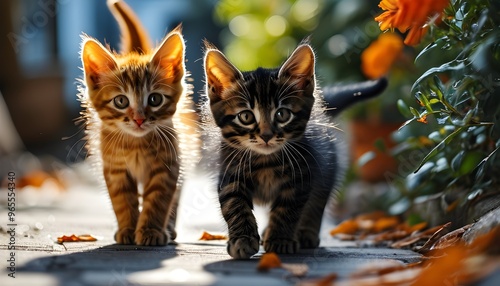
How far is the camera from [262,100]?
1.94m

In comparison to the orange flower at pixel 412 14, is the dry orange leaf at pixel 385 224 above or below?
below

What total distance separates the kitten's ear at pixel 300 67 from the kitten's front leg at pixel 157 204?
18.8 inches

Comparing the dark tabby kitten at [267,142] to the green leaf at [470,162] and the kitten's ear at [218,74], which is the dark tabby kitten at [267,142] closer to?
the kitten's ear at [218,74]

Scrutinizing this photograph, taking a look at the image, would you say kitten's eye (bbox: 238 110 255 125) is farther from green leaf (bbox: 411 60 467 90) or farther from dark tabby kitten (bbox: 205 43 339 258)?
green leaf (bbox: 411 60 467 90)

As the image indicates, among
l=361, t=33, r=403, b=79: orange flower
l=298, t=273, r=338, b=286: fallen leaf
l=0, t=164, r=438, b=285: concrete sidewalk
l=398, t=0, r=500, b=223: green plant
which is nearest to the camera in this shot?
l=298, t=273, r=338, b=286: fallen leaf

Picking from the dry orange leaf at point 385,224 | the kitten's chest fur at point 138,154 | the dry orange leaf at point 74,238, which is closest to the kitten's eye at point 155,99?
Result: the kitten's chest fur at point 138,154

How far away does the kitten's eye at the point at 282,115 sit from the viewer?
1.95 meters

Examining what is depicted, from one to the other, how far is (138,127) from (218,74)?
29 cm

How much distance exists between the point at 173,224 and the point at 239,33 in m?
2.79

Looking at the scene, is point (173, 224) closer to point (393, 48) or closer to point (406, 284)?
point (406, 284)

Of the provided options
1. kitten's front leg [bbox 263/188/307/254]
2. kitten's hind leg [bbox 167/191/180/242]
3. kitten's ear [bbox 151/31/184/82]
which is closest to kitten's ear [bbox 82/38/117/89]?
kitten's ear [bbox 151/31/184/82]

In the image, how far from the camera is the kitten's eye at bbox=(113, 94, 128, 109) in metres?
2.10

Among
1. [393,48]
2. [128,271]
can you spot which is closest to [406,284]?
[128,271]

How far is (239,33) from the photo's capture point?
4922mm
